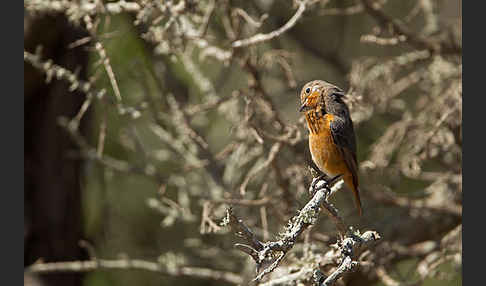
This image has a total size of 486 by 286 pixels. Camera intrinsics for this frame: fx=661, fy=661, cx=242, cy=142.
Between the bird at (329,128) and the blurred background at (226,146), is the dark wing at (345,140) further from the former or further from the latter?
the blurred background at (226,146)

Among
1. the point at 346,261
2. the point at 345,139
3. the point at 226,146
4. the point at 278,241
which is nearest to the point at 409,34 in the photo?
the point at 345,139

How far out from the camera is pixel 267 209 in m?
4.07

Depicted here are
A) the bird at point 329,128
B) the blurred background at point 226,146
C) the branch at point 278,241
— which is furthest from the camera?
the blurred background at point 226,146

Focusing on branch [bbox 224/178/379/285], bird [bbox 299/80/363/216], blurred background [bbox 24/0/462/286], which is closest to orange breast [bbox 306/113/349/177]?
bird [bbox 299/80/363/216]

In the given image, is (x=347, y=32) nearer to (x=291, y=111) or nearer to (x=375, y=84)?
(x=291, y=111)

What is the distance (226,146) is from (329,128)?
1.83 metres

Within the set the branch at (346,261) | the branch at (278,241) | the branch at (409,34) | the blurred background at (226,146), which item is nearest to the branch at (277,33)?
the blurred background at (226,146)

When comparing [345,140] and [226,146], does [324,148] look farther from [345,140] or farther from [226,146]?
[226,146]

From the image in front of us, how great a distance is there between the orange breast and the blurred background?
20 cm

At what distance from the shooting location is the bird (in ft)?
10.7

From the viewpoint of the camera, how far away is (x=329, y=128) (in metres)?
3.33

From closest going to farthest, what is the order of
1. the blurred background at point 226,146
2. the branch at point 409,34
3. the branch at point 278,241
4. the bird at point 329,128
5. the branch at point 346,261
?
the branch at point 278,241
the branch at point 346,261
the bird at point 329,128
the blurred background at point 226,146
the branch at point 409,34

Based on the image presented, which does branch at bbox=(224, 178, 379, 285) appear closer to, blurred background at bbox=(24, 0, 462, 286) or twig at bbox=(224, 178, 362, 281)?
twig at bbox=(224, 178, 362, 281)

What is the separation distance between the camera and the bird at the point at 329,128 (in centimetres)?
327
